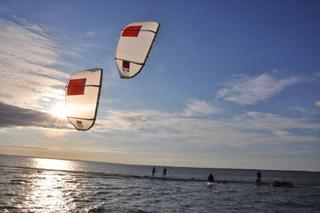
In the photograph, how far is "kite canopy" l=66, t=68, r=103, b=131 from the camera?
13.8 metres

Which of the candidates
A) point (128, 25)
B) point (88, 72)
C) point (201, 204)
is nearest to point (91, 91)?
point (88, 72)

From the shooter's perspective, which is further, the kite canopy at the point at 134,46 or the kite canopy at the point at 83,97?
the kite canopy at the point at 134,46

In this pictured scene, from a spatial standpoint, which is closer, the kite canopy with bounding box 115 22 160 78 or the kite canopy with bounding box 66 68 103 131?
the kite canopy with bounding box 66 68 103 131

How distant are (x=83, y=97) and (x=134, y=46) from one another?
2497mm

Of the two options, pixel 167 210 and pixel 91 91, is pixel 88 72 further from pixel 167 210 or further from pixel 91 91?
pixel 167 210

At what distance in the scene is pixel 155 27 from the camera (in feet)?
48.4

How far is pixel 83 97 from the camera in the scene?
46.3ft

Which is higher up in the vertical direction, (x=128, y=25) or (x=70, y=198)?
(x=128, y=25)

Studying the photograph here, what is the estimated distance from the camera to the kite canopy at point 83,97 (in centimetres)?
1377

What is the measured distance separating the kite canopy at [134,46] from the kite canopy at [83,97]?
92 centimetres

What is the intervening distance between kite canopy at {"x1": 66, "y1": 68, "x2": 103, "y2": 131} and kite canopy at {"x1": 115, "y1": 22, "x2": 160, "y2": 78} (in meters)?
0.92

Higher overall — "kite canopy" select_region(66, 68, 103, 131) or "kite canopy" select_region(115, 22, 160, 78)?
"kite canopy" select_region(115, 22, 160, 78)

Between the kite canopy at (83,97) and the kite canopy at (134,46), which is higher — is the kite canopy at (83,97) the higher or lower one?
the lower one

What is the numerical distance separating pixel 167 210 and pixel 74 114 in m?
14.7
